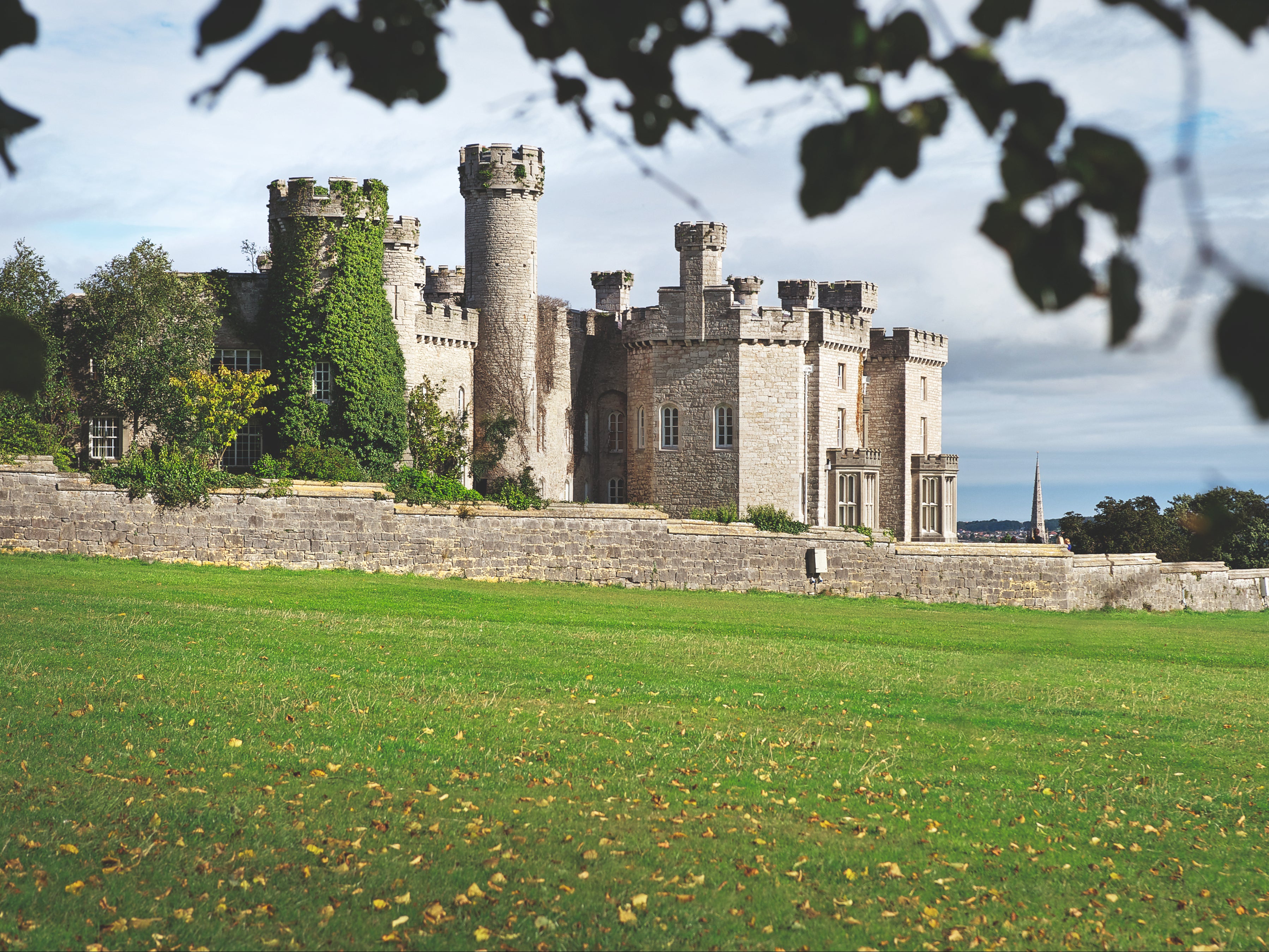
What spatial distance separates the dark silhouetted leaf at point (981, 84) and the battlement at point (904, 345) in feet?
143

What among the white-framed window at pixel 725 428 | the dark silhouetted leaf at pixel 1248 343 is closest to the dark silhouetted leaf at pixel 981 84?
the dark silhouetted leaf at pixel 1248 343

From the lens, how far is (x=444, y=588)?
22469 mm

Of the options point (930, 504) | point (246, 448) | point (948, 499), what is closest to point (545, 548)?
point (246, 448)

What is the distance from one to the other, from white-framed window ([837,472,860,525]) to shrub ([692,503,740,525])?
6360 mm

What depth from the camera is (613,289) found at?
1766 inches

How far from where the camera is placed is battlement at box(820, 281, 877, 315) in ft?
148

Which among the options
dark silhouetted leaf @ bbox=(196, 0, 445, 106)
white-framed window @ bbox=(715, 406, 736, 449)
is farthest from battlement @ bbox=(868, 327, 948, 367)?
dark silhouetted leaf @ bbox=(196, 0, 445, 106)

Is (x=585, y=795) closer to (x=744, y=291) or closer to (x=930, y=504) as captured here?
(x=744, y=291)

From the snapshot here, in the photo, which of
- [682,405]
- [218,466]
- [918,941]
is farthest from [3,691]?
[682,405]

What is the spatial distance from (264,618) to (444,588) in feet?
23.5

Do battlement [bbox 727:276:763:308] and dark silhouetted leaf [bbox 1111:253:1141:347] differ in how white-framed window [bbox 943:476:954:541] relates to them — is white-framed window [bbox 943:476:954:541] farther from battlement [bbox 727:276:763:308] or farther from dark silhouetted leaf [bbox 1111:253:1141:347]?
dark silhouetted leaf [bbox 1111:253:1141:347]

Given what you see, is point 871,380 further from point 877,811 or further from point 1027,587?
point 877,811

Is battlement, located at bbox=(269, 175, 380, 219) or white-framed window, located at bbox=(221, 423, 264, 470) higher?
battlement, located at bbox=(269, 175, 380, 219)

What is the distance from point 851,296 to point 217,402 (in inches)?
967
